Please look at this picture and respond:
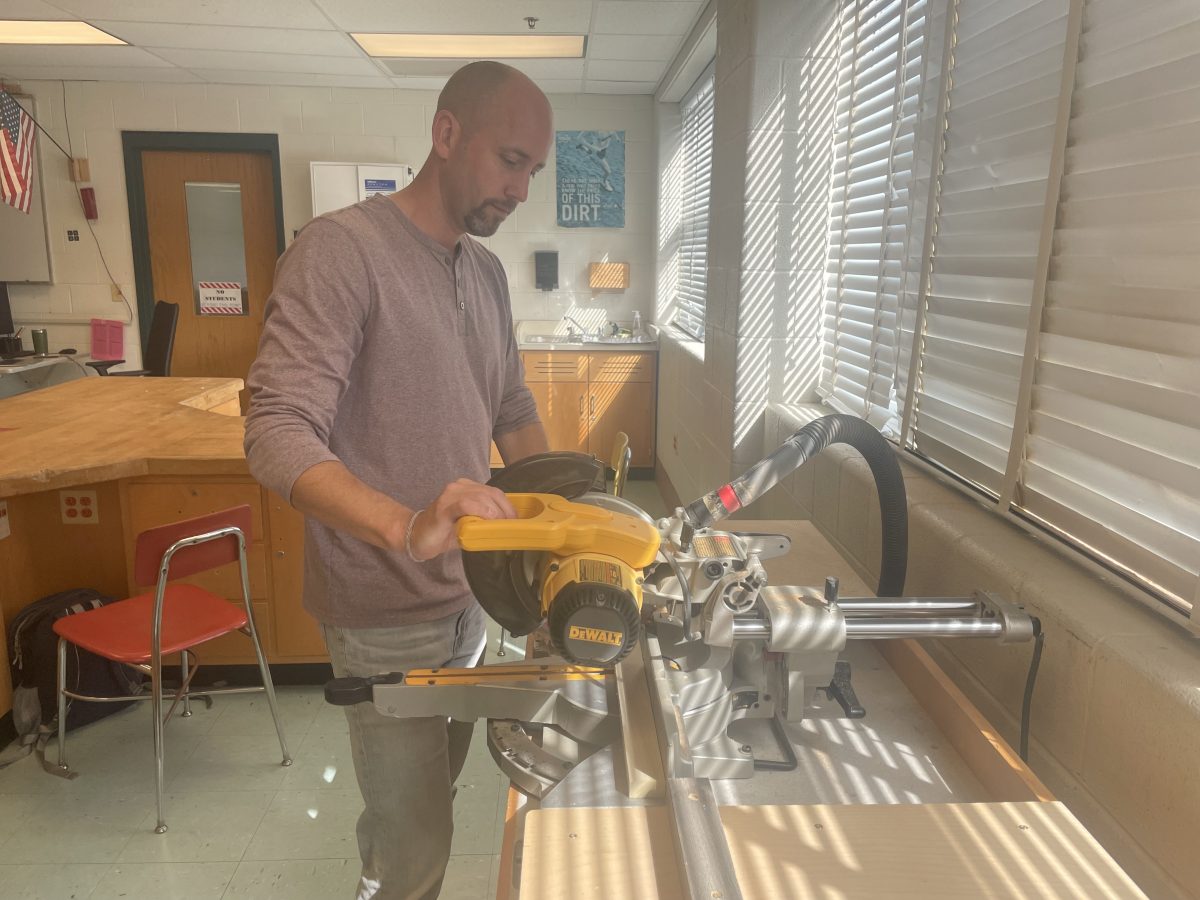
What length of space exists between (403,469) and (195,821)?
1462 millimetres

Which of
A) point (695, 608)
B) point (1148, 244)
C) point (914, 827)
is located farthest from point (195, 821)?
point (1148, 244)

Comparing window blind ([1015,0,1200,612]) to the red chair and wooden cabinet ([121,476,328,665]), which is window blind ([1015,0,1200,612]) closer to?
the red chair

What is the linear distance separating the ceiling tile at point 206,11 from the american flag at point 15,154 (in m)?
1.37

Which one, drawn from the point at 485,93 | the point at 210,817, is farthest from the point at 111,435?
the point at 485,93

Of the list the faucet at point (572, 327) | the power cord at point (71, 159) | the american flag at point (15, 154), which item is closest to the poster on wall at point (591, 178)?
the faucet at point (572, 327)

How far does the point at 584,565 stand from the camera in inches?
31.8

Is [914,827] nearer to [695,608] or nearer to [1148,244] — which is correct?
[695,608]

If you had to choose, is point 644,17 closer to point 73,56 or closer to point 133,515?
point 133,515

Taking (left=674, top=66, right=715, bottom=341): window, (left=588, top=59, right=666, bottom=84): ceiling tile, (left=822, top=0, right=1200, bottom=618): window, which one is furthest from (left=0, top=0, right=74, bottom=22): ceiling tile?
(left=822, top=0, right=1200, bottom=618): window

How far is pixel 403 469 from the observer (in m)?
1.35

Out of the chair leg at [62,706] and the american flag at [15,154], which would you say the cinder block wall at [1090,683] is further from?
the american flag at [15,154]

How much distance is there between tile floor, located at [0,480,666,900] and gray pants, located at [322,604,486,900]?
0.53 metres

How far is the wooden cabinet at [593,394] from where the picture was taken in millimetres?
5445

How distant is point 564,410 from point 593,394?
22cm
